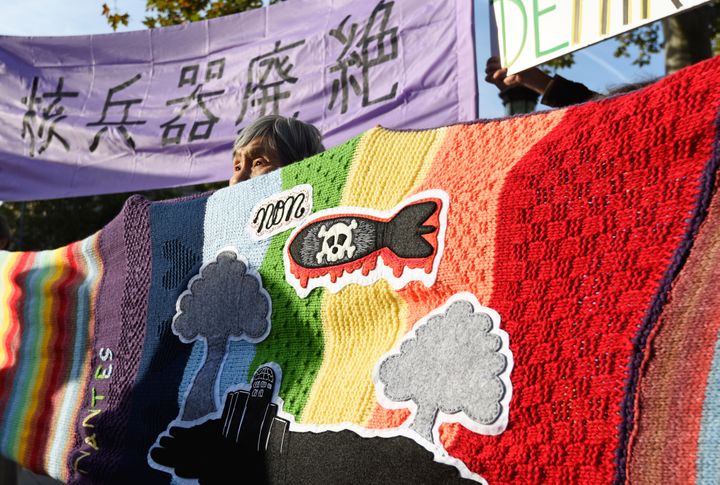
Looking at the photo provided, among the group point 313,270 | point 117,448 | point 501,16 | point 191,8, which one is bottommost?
point 117,448

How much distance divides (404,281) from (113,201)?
12.3m

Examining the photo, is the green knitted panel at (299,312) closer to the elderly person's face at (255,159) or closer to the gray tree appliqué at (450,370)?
the gray tree appliqué at (450,370)

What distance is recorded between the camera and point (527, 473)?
0.76 meters

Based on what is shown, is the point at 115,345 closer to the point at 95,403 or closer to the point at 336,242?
the point at 95,403

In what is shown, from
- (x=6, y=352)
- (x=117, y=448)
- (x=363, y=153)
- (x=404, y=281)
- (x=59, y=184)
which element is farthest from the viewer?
(x=59, y=184)

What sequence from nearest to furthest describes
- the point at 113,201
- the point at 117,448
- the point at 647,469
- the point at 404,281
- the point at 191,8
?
the point at 647,469
the point at 404,281
the point at 117,448
the point at 191,8
the point at 113,201

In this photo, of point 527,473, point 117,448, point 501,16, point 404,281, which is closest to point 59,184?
point 117,448

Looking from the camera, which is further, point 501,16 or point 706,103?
point 501,16

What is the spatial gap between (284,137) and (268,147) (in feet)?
0.15

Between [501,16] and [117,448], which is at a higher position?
[501,16]

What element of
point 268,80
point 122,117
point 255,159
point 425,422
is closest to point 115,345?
point 255,159

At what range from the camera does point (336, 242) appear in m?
1.13

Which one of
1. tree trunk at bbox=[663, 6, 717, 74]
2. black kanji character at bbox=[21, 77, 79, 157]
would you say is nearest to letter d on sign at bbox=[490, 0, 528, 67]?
black kanji character at bbox=[21, 77, 79, 157]

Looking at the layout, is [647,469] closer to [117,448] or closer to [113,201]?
[117,448]
